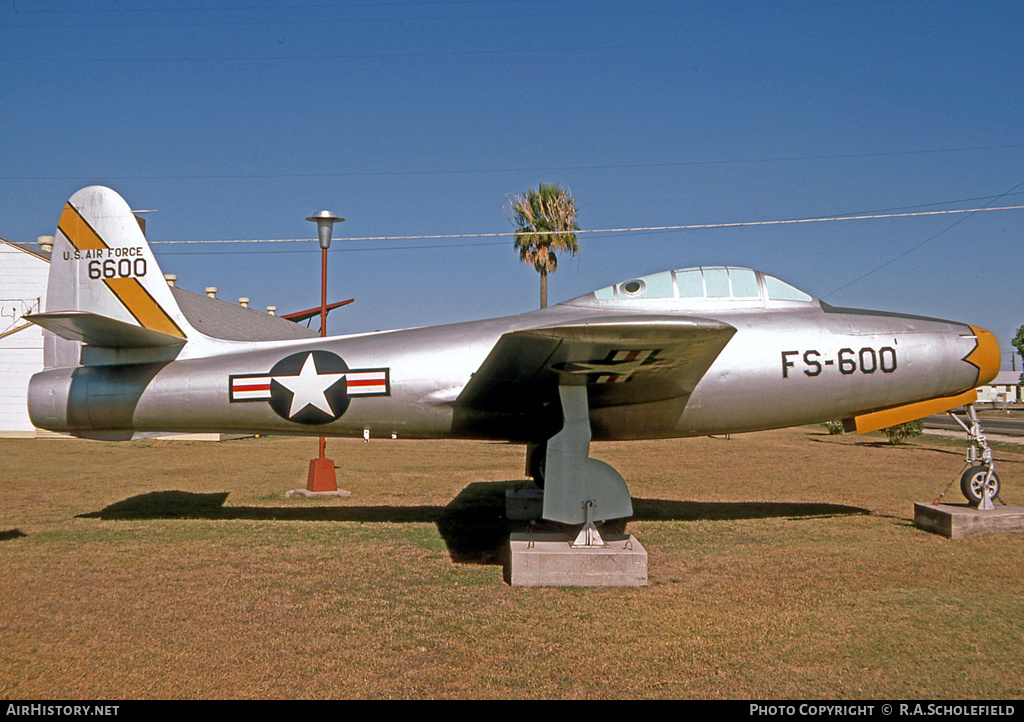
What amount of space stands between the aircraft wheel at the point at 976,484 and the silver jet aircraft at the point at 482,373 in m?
0.88

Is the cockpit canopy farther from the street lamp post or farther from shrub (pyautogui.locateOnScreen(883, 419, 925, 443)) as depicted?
shrub (pyautogui.locateOnScreen(883, 419, 925, 443))

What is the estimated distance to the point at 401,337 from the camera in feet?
28.1

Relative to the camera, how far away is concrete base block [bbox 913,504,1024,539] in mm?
8297

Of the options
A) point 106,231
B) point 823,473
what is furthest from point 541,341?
point 823,473

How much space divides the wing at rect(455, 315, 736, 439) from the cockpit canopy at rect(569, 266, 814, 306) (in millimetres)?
944

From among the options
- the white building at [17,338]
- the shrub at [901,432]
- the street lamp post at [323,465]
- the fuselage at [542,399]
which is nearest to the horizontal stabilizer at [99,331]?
the fuselage at [542,399]

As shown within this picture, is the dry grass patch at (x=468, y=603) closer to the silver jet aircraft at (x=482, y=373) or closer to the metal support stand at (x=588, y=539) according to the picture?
the metal support stand at (x=588, y=539)

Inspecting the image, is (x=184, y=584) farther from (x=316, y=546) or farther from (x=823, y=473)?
(x=823, y=473)

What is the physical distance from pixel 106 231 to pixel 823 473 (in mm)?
13525

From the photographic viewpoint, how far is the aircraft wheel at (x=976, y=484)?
875 centimetres

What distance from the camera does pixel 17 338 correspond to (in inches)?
1041

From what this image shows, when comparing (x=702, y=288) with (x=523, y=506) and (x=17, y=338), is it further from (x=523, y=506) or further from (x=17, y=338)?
(x=17, y=338)

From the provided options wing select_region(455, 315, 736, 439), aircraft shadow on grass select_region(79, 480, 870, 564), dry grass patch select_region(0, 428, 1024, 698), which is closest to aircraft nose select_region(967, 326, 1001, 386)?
dry grass patch select_region(0, 428, 1024, 698)

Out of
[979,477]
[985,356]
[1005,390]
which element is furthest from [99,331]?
[1005,390]
